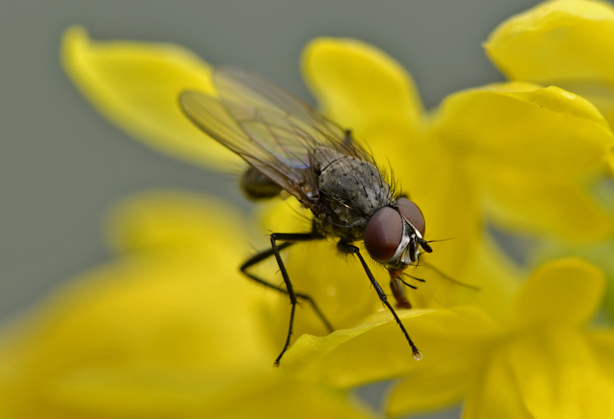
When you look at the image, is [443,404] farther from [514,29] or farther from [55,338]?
[55,338]

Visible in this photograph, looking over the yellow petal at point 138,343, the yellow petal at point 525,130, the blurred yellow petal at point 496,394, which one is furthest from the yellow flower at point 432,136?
the yellow petal at point 138,343

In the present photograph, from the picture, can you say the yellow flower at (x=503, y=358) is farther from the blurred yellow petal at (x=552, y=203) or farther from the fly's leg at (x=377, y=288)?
the blurred yellow petal at (x=552, y=203)

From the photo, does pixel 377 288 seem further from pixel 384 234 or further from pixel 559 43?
pixel 559 43

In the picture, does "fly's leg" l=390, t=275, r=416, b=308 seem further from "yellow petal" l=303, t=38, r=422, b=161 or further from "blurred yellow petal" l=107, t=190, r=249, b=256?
"blurred yellow petal" l=107, t=190, r=249, b=256

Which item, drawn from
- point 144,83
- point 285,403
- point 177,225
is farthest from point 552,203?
point 177,225

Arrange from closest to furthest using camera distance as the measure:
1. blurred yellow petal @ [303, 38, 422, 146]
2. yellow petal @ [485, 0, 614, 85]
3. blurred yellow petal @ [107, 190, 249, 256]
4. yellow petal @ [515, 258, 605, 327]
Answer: yellow petal @ [485, 0, 614, 85] → yellow petal @ [515, 258, 605, 327] → blurred yellow petal @ [303, 38, 422, 146] → blurred yellow petal @ [107, 190, 249, 256]

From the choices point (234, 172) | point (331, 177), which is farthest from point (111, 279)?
point (331, 177)

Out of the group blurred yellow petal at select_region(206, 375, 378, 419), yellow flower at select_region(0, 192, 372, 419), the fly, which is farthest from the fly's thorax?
blurred yellow petal at select_region(206, 375, 378, 419)
